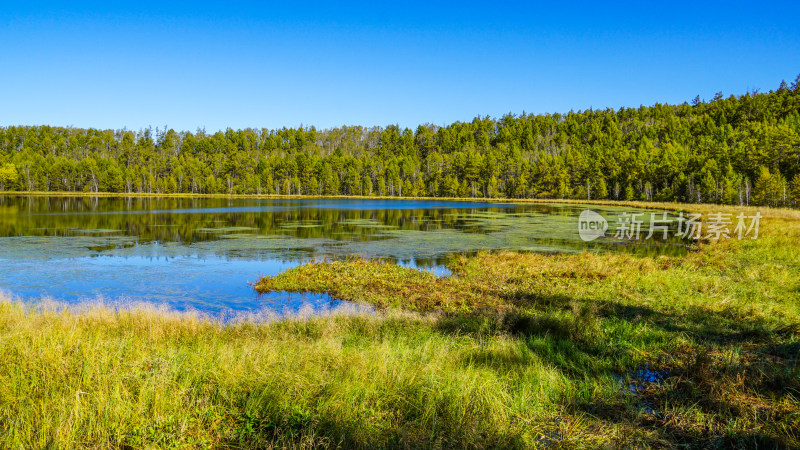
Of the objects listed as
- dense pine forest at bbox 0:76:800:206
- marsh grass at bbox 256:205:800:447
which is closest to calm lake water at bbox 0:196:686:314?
marsh grass at bbox 256:205:800:447

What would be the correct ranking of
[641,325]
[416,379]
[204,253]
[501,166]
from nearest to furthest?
[416,379]
[641,325]
[204,253]
[501,166]

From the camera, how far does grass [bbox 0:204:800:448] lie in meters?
4.51

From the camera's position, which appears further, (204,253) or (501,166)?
(501,166)

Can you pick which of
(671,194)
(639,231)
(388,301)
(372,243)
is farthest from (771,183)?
(388,301)

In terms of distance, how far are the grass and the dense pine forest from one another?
→ 78363 mm

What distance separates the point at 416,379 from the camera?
5.84 metres

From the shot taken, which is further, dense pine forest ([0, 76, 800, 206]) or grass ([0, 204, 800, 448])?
dense pine forest ([0, 76, 800, 206])

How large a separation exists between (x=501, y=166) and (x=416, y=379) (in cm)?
13592

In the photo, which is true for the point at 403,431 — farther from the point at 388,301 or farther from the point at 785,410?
the point at 388,301

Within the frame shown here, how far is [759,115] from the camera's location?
161000 mm

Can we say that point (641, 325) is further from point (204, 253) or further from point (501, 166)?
point (501, 166)

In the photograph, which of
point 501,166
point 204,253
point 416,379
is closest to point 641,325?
point 416,379

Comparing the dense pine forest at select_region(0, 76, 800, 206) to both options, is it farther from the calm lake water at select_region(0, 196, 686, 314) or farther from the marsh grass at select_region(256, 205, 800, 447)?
the marsh grass at select_region(256, 205, 800, 447)

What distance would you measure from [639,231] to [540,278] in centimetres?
2541
